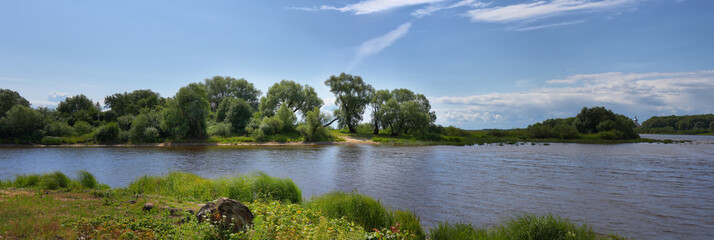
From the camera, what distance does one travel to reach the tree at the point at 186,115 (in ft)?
161

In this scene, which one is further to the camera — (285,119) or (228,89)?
(228,89)

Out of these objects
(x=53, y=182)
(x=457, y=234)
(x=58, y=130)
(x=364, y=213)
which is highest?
(x=58, y=130)

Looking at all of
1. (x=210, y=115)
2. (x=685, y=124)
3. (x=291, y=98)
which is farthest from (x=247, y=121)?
(x=685, y=124)

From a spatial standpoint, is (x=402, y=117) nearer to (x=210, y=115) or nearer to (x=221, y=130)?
(x=221, y=130)

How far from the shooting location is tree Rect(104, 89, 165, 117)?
61.7 m

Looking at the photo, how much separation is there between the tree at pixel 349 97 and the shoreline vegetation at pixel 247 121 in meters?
0.20

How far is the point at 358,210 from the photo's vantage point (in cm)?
942

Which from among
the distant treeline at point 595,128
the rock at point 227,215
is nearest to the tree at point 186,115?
the rock at point 227,215

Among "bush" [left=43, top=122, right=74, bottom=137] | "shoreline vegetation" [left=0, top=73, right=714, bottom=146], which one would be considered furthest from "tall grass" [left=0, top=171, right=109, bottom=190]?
"bush" [left=43, top=122, right=74, bottom=137]

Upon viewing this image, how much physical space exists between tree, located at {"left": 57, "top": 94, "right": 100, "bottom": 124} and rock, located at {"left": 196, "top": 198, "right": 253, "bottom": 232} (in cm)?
6638

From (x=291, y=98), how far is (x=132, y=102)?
31.8 meters

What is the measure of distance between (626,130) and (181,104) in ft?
289

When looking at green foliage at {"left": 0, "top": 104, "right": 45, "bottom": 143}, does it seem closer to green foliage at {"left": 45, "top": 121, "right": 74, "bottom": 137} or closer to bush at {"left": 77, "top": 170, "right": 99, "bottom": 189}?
green foliage at {"left": 45, "top": 121, "right": 74, "bottom": 137}

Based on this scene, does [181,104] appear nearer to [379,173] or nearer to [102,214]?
[379,173]
